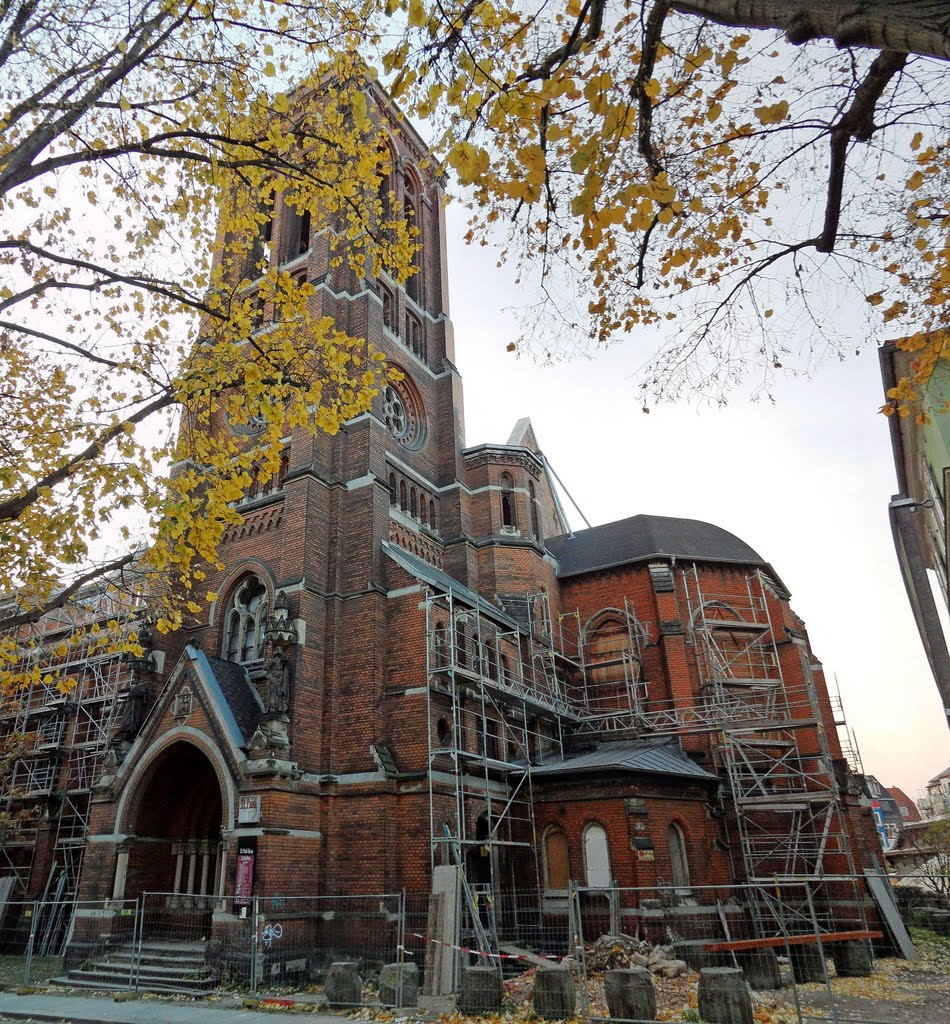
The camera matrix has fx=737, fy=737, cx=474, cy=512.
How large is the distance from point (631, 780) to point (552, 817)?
91.7 inches

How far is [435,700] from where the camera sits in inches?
660

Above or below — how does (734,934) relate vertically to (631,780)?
below

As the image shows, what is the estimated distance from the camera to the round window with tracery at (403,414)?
23716 millimetres

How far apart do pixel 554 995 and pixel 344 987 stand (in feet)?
10.8

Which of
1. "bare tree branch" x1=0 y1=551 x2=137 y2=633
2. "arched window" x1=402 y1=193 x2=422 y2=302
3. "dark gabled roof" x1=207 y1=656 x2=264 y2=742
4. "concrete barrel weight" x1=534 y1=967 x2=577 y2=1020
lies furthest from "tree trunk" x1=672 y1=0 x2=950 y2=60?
"arched window" x1=402 y1=193 x2=422 y2=302

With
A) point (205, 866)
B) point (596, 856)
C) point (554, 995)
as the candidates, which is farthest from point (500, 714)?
point (554, 995)

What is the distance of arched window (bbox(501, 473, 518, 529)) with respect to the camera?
2717cm

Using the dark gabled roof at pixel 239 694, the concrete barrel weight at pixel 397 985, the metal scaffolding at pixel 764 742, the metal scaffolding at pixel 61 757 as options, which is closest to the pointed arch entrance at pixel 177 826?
the dark gabled roof at pixel 239 694

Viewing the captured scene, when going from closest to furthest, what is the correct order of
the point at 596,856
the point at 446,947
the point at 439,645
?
the point at 446,947
the point at 439,645
the point at 596,856

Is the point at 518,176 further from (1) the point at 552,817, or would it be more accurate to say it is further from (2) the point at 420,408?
(2) the point at 420,408

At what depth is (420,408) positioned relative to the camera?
83.7 feet

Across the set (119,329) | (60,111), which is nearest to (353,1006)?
(119,329)

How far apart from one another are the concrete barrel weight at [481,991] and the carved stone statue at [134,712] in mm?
10682

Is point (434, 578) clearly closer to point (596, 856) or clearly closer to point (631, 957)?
point (596, 856)
